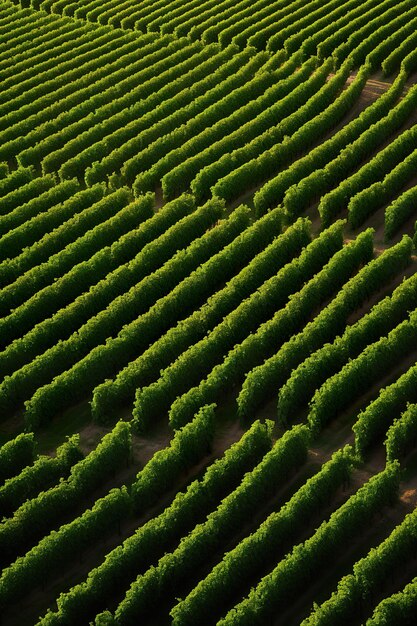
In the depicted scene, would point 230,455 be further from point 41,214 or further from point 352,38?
point 352,38

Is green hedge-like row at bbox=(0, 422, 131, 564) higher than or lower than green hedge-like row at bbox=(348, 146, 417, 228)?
lower

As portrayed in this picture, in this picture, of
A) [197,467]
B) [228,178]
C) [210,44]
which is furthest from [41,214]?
[210,44]

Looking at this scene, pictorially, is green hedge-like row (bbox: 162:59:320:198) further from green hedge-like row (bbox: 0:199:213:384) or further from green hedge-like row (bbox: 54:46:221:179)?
green hedge-like row (bbox: 0:199:213:384)

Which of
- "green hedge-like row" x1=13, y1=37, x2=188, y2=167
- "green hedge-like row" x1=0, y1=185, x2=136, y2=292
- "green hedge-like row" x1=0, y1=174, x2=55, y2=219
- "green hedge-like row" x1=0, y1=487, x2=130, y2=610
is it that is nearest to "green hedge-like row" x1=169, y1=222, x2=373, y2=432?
"green hedge-like row" x1=0, y1=487, x2=130, y2=610

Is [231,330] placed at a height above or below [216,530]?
above

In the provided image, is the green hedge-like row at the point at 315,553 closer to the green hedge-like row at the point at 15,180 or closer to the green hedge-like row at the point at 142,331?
the green hedge-like row at the point at 142,331

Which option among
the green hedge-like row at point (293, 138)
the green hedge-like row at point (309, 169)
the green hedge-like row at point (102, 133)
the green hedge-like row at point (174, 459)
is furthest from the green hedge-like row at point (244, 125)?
the green hedge-like row at point (174, 459)

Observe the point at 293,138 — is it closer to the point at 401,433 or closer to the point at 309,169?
the point at 309,169

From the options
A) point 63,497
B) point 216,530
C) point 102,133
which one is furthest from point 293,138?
point 216,530
